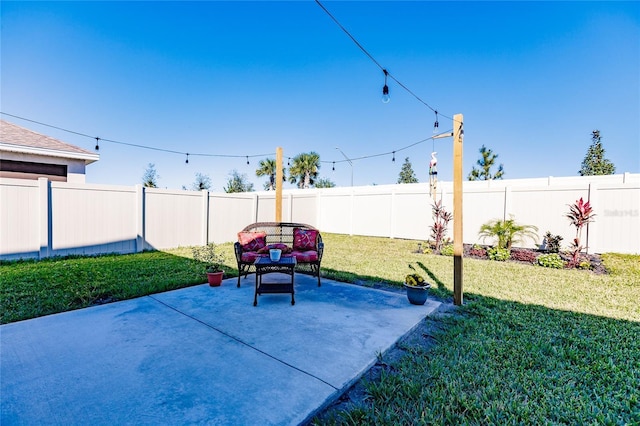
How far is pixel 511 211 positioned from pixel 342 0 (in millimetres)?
7320

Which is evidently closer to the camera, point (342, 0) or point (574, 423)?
point (574, 423)

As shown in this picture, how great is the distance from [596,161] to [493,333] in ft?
109

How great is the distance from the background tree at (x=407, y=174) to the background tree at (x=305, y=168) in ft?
71.3

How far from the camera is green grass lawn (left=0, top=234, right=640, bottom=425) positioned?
1.73 meters

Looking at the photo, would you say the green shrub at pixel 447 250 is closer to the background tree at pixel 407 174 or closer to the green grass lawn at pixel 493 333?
the green grass lawn at pixel 493 333

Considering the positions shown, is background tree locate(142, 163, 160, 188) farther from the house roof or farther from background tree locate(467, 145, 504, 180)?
background tree locate(467, 145, 504, 180)

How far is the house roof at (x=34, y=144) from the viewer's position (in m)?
7.27

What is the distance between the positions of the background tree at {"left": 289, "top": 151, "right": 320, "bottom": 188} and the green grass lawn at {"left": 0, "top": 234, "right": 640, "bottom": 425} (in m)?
15.0

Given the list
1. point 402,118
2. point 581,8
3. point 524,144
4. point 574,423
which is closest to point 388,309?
point 574,423

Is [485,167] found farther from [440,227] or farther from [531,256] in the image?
[531,256]

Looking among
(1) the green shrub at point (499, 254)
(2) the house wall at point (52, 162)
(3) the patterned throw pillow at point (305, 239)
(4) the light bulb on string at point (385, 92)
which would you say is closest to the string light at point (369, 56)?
(4) the light bulb on string at point (385, 92)

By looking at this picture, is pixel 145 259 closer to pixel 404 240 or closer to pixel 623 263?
pixel 404 240

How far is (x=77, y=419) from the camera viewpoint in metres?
1.55

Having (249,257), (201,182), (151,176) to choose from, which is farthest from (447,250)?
(151,176)
